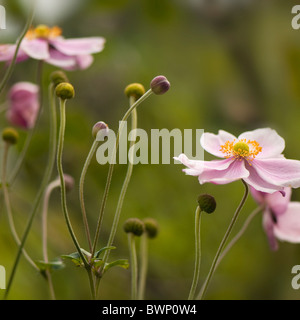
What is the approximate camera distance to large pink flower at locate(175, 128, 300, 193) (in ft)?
1.44

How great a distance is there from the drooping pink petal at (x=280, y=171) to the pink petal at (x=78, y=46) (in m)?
0.24

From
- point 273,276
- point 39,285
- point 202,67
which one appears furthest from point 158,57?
point 39,285

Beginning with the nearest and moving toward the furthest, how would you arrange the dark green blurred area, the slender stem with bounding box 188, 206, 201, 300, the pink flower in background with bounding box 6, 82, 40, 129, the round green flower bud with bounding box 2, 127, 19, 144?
the slender stem with bounding box 188, 206, 201, 300, the round green flower bud with bounding box 2, 127, 19, 144, the pink flower in background with bounding box 6, 82, 40, 129, the dark green blurred area

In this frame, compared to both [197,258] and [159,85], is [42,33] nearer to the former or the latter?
[159,85]

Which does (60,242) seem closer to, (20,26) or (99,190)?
(99,190)

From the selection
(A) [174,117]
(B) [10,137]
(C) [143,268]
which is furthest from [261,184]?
(A) [174,117]

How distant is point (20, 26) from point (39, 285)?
1.69 ft

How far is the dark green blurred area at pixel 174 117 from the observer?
1017 millimetres

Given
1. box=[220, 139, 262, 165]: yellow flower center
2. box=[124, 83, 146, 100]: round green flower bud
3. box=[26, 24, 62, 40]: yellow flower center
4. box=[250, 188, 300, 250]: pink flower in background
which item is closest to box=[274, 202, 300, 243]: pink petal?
box=[250, 188, 300, 250]: pink flower in background

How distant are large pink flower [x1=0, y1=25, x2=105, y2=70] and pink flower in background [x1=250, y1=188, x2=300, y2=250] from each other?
0.25 meters

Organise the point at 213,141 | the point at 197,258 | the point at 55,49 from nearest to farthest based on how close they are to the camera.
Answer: the point at 197,258, the point at 213,141, the point at 55,49

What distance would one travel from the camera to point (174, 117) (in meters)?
1.41

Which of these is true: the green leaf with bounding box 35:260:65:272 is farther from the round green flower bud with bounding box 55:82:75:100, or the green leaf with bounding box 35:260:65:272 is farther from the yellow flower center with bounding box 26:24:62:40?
the yellow flower center with bounding box 26:24:62:40

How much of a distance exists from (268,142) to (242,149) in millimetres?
28
